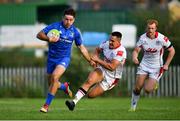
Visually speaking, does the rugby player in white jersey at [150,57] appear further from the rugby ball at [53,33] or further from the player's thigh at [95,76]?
the rugby ball at [53,33]

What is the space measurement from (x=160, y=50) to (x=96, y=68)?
183 cm

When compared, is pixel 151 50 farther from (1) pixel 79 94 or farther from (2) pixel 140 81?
(1) pixel 79 94

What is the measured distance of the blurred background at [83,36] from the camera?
40.1 m

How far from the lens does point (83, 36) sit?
52.5 m

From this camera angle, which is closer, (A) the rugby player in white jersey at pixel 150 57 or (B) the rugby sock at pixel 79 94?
(B) the rugby sock at pixel 79 94

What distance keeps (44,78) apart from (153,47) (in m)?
18.5

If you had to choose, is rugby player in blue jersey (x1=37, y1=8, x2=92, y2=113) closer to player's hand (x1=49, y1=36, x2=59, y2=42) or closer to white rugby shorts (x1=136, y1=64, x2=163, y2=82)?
player's hand (x1=49, y1=36, x2=59, y2=42)

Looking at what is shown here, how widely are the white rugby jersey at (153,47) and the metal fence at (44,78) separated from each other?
1690 cm

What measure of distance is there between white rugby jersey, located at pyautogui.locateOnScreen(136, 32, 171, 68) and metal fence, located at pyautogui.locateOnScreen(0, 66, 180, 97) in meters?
16.9

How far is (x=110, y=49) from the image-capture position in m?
22.0

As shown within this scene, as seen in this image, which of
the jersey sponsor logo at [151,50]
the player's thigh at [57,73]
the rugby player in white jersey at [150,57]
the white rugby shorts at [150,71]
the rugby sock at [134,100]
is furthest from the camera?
the white rugby shorts at [150,71]

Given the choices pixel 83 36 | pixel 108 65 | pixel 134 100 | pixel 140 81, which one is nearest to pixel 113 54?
pixel 108 65

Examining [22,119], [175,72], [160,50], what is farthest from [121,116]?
[175,72]

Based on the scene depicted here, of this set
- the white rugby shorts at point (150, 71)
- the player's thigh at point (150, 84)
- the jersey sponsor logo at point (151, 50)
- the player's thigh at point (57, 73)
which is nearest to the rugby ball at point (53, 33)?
the player's thigh at point (57, 73)
